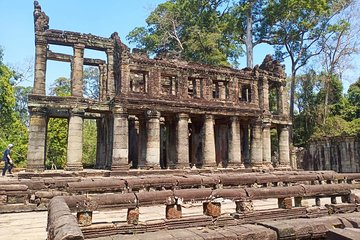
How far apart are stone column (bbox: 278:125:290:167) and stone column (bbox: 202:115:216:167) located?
6712 millimetres

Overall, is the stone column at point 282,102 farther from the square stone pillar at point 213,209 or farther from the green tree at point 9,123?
the green tree at point 9,123

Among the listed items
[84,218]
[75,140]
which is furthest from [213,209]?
[75,140]

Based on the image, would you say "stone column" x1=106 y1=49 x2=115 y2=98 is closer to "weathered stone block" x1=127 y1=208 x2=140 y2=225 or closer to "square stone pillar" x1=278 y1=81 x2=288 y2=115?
"square stone pillar" x1=278 y1=81 x2=288 y2=115

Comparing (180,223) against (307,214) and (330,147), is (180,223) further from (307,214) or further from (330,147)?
(330,147)

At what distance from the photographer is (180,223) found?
570 centimetres

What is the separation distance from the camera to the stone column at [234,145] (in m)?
19.6

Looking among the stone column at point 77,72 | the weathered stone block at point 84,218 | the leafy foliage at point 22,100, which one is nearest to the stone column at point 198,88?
the stone column at point 77,72

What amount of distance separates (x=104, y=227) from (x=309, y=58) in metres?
34.4

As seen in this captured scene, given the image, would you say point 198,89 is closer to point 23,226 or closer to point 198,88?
point 198,88

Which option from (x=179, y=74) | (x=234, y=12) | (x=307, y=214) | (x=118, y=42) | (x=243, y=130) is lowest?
(x=307, y=214)

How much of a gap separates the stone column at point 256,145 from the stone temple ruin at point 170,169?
7 cm

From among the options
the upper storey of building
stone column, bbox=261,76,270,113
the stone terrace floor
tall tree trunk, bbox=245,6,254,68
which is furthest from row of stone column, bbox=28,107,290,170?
tall tree trunk, bbox=245,6,254,68

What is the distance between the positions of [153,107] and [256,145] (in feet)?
26.5

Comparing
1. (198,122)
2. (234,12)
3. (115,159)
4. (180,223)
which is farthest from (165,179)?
(234,12)
